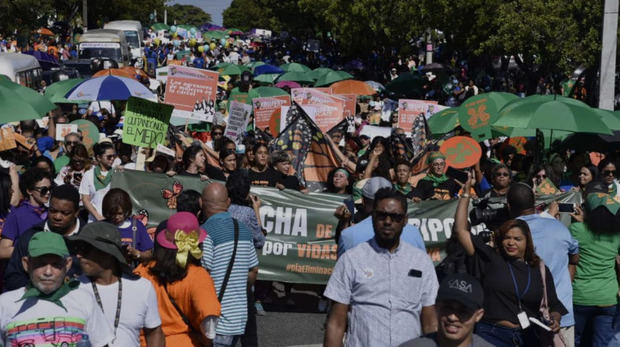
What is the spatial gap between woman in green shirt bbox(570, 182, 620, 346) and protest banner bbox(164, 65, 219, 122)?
23.7ft

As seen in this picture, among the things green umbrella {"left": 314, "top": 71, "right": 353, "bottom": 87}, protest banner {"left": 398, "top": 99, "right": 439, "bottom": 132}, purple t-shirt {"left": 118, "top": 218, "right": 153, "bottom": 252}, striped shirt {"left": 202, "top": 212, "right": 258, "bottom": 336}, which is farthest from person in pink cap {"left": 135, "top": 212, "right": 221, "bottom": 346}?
green umbrella {"left": 314, "top": 71, "right": 353, "bottom": 87}

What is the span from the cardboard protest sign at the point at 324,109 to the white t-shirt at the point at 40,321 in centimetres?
986

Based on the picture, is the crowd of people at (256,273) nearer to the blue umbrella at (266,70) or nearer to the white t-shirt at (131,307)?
the white t-shirt at (131,307)

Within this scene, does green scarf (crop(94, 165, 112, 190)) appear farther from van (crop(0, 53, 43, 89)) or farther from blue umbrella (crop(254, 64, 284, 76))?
blue umbrella (crop(254, 64, 284, 76))

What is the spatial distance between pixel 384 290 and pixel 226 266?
1.16 m

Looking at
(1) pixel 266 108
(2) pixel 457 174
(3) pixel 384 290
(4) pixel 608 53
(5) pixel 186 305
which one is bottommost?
(2) pixel 457 174

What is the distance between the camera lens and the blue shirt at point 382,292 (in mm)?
5004

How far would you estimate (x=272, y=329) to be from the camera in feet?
30.3

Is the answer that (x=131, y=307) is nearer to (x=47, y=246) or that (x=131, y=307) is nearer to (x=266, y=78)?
(x=47, y=246)

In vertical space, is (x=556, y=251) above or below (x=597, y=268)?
above

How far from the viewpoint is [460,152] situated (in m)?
10.8

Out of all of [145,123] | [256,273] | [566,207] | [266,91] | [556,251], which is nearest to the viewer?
[256,273]

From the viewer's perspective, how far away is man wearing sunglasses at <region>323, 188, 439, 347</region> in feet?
16.4

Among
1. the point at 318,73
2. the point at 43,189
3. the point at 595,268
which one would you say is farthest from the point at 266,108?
A: the point at 318,73
